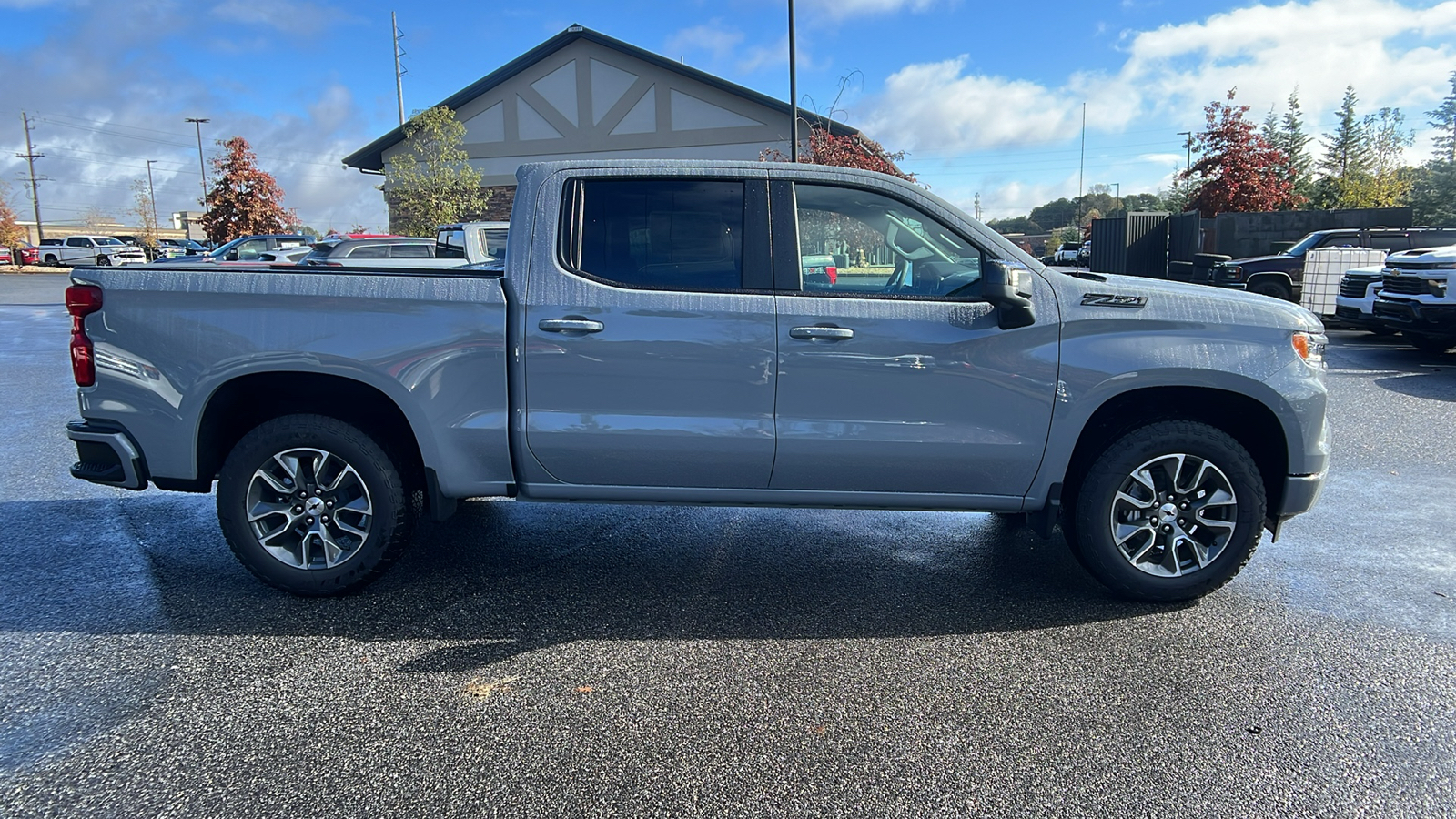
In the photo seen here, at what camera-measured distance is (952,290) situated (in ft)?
13.1

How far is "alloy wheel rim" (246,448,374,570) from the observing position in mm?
4035

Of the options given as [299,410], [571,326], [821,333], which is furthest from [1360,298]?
[299,410]

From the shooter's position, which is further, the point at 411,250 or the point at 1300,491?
the point at 411,250

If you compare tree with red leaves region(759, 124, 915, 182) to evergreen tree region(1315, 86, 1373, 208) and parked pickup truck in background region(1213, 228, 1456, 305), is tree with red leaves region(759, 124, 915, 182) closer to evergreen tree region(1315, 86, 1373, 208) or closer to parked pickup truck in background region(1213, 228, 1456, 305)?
parked pickup truck in background region(1213, 228, 1456, 305)

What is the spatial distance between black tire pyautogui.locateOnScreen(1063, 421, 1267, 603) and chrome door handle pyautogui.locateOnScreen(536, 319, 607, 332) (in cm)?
228

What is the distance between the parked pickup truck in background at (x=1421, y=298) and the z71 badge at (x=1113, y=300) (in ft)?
34.1

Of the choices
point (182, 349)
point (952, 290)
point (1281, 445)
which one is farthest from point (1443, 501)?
point (182, 349)

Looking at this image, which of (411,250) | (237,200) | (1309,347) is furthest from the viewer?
(237,200)

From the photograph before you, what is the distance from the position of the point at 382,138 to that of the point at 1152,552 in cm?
3348

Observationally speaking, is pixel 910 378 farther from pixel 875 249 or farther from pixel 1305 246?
pixel 1305 246

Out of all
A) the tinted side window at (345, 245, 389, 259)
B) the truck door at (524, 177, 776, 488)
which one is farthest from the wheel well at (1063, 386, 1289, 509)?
the tinted side window at (345, 245, 389, 259)

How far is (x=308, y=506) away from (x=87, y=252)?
5420cm

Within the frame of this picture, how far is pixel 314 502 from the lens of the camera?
4059 mm

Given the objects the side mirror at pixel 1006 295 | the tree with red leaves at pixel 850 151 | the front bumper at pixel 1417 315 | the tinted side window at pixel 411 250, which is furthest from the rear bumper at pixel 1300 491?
the tree with red leaves at pixel 850 151
